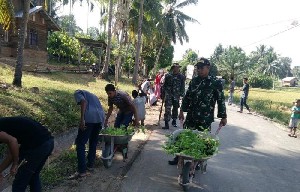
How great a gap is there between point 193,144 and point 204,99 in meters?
1.28

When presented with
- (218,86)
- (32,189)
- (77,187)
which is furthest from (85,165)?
(218,86)

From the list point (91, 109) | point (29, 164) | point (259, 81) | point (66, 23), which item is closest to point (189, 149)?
point (91, 109)

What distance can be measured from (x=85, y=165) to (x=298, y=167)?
5.27 m

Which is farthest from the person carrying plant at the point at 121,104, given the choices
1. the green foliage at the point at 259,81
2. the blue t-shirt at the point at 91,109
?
the green foliage at the point at 259,81

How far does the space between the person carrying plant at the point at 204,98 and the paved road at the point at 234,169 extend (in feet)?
3.73

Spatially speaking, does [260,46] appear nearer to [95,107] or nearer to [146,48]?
[146,48]

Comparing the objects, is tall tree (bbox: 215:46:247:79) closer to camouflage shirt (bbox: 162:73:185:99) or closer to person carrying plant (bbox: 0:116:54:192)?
camouflage shirt (bbox: 162:73:185:99)

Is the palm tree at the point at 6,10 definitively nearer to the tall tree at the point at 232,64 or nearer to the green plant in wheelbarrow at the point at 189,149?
the green plant in wheelbarrow at the point at 189,149

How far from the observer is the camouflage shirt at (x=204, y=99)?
21.6 ft

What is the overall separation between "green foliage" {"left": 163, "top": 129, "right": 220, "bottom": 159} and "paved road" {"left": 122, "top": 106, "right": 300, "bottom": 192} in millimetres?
817

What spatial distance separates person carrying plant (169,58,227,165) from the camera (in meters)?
6.55

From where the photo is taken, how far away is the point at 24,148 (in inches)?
168

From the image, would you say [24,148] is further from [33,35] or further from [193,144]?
[33,35]

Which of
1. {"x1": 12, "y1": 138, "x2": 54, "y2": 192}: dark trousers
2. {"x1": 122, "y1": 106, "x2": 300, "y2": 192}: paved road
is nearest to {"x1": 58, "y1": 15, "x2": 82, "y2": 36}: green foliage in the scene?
{"x1": 122, "y1": 106, "x2": 300, "y2": 192}: paved road
